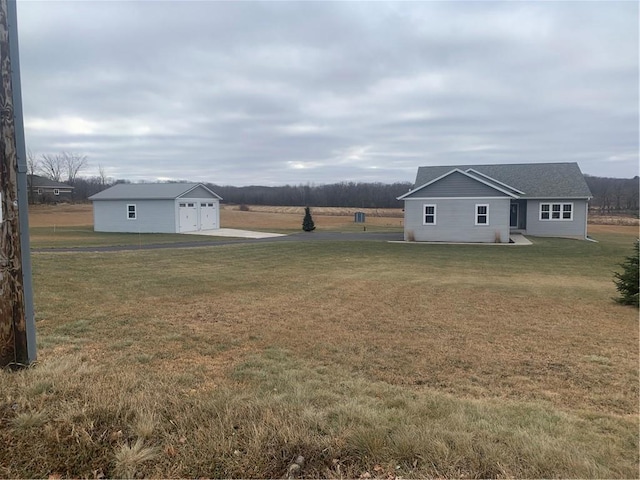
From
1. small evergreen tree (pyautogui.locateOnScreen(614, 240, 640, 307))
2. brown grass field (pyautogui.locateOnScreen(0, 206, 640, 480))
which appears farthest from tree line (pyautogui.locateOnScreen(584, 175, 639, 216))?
brown grass field (pyautogui.locateOnScreen(0, 206, 640, 480))

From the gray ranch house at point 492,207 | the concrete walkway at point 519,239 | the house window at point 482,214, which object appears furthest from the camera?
the house window at point 482,214

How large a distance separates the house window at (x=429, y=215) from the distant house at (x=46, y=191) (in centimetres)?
5861

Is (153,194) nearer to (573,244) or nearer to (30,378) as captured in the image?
(573,244)

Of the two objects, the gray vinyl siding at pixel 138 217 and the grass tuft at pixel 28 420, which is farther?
the gray vinyl siding at pixel 138 217

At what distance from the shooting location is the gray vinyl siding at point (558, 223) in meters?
29.2

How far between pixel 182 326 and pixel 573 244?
78.2 feet

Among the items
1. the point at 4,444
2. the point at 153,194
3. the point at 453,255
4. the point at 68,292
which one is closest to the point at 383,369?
the point at 4,444

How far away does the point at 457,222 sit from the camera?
26.7 metres

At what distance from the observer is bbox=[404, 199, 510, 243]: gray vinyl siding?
25844 millimetres

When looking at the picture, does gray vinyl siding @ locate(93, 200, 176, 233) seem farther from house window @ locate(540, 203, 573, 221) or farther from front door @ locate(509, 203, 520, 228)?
house window @ locate(540, 203, 573, 221)

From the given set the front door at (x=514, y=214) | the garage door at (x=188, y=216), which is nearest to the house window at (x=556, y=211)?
the front door at (x=514, y=214)

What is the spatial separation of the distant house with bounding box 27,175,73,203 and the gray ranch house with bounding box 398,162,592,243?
5872cm

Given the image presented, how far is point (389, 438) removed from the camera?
2.79 metres

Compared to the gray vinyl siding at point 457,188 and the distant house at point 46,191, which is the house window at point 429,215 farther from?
the distant house at point 46,191
